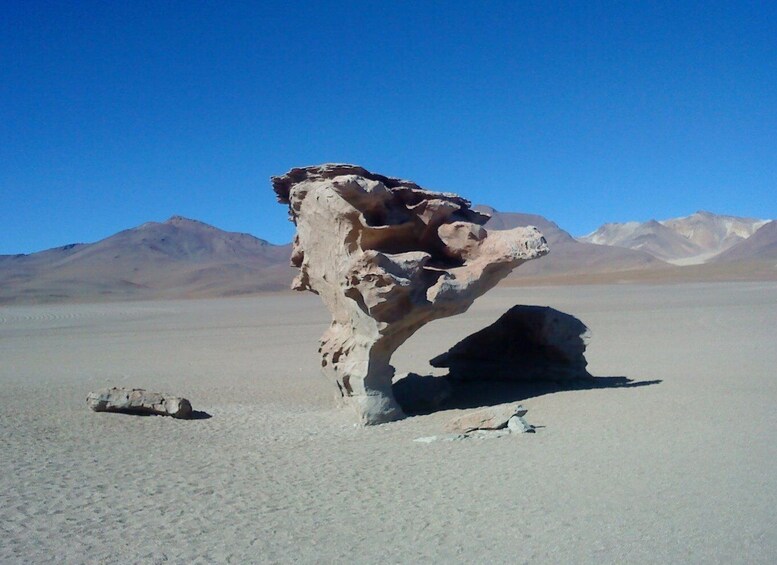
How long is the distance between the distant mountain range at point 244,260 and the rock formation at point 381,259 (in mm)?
51974

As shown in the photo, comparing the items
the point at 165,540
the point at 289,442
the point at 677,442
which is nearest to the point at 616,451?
the point at 677,442

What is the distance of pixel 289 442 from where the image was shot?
9.95 m

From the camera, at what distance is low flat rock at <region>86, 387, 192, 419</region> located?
11.2m

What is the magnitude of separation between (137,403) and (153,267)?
11842 cm

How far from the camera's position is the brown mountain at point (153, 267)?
93.6m

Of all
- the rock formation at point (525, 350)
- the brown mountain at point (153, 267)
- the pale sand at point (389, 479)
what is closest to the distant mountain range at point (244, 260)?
the brown mountain at point (153, 267)

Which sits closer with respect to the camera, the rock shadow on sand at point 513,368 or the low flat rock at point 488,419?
the low flat rock at point 488,419

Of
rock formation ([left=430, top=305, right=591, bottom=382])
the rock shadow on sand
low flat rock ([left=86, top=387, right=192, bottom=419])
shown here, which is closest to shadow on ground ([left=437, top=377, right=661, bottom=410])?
the rock shadow on sand

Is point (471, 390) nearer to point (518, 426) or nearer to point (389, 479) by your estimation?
point (518, 426)

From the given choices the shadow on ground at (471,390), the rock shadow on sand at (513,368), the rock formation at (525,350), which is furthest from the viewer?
the rock formation at (525,350)

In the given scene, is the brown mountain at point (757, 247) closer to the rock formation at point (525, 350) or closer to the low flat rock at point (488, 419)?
the rock formation at point (525, 350)

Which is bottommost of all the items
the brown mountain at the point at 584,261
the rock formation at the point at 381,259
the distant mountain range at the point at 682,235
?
the rock formation at the point at 381,259

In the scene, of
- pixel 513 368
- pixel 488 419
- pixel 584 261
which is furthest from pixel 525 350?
pixel 584 261

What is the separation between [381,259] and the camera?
10.7 meters
